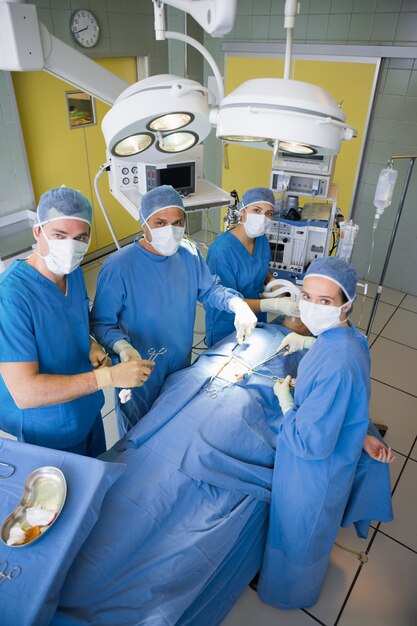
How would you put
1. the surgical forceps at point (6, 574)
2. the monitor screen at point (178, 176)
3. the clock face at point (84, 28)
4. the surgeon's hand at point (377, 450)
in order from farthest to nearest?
the clock face at point (84, 28) < the monitor screen at point (178, 176) < the surgeon's hand at point (377, 450) < the surgical forceps at point (6, 574)

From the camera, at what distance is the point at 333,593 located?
1.89 meters

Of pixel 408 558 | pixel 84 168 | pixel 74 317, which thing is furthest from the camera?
pixel 84 168

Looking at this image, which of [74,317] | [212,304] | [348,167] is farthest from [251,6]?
[74,317]

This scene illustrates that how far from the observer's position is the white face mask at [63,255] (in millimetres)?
1455

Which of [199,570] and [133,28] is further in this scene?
[133,28]

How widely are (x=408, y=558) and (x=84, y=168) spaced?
4272 mm

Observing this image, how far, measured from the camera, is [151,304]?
75.5 inches

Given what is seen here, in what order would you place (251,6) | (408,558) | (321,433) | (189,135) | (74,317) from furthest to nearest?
1. (251,6)
2. (408,558)
3. (189,135)
4. (74,317)
5. (321,433)

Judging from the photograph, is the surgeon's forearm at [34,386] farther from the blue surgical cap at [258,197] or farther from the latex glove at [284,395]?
the blue surgical cap at [258,197]

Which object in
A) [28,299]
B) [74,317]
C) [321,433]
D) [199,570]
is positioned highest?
[28,299]

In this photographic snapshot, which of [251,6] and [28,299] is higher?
[251,6]

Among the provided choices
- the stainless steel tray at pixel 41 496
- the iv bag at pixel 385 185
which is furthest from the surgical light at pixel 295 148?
the stainless steel tray at pixel 41 496

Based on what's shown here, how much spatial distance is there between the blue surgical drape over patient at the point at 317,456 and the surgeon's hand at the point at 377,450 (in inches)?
5.1

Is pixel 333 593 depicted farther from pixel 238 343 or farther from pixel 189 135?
pixel 189 135
